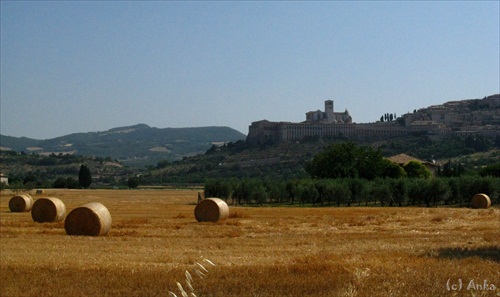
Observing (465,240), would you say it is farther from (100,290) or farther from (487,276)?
(100,290)

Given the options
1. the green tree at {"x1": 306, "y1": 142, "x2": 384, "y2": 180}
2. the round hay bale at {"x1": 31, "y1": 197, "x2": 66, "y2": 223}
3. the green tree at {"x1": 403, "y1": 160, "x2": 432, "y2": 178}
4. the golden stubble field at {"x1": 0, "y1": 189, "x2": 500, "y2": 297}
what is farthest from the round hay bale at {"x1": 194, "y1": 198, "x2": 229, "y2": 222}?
the green tree at {"x1": 403, "y1": 160, "x2": 432, "y2": 178}

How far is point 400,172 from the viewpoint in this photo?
80.6 metres

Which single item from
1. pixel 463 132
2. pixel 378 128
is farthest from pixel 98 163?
pixel 463 132

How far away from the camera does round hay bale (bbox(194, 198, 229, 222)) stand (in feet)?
111

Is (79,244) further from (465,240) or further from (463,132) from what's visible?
(463,132)

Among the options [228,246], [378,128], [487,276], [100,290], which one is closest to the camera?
[100,290]

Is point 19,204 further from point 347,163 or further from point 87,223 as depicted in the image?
point 347,163

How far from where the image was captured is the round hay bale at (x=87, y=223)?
25.1 meters

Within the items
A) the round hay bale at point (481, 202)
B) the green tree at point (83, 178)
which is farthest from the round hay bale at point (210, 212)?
the green tree at point (83, 178)

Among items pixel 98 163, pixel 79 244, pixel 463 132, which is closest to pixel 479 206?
pixel 79 244

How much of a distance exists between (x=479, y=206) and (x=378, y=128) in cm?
13501

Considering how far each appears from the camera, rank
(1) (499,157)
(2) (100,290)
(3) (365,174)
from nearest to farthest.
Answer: (2) (100,290) < (3) (365,174) < (1) (499,157)

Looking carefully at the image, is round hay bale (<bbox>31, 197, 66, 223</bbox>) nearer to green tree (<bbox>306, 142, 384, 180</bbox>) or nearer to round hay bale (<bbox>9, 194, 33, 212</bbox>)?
round hay bale (<bbox>9, 194, 33, 212</bbox>)

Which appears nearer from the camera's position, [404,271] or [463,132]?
[404,271]
